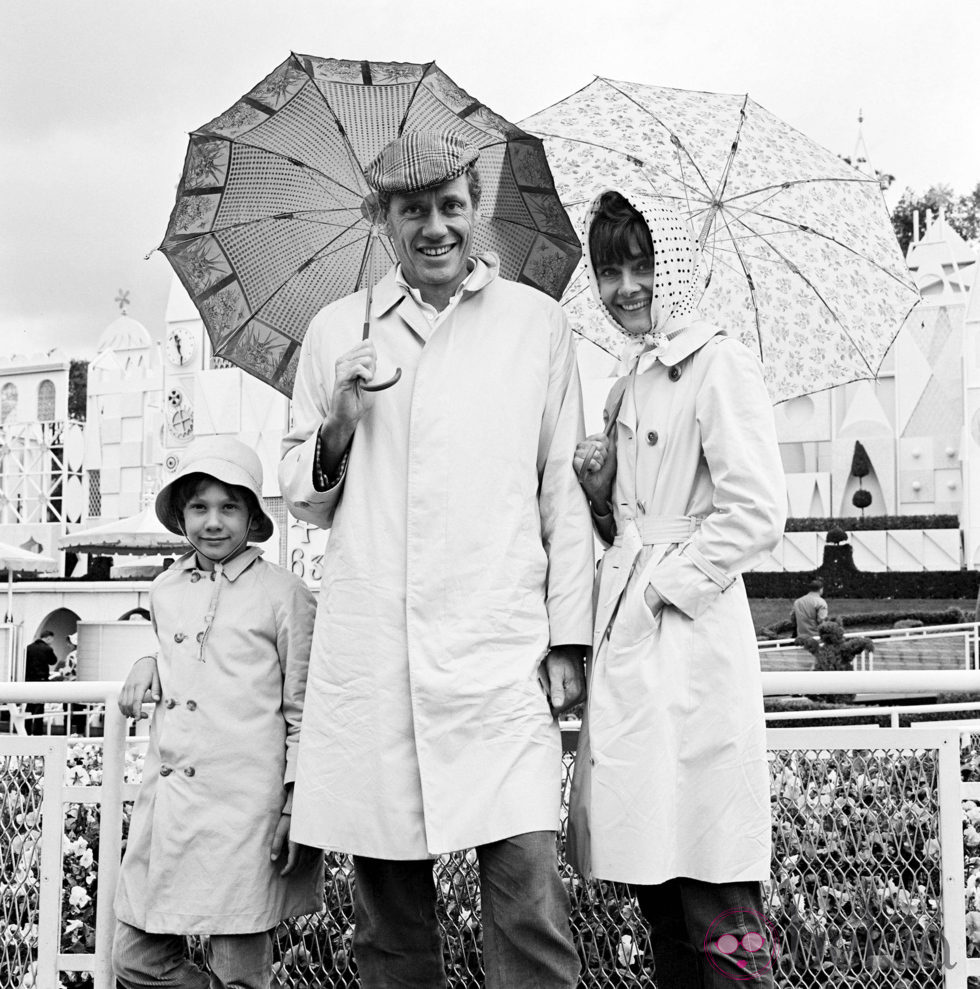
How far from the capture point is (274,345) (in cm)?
347

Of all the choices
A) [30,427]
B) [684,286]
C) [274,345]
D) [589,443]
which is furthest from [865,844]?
[30,427]

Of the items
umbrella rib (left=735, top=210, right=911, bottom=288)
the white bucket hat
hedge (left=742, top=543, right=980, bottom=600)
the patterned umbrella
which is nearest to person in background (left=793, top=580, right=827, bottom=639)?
hedge (left=742, top=543, right=980, bottom=600)

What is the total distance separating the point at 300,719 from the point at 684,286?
1373mm

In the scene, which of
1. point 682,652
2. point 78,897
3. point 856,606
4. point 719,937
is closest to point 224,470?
point 682,652

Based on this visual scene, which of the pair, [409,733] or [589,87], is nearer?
[409,733]

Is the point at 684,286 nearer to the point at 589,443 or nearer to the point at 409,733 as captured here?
the point at 589,443

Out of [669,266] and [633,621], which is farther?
[669,266]

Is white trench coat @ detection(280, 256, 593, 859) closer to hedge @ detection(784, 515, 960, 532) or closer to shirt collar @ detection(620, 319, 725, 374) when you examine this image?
shirt collar @ detection(620, 319, 725, 374)

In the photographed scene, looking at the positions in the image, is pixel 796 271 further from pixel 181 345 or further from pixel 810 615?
pixel 181 345

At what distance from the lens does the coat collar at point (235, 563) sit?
3064 millimetres

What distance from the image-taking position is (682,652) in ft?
8.57

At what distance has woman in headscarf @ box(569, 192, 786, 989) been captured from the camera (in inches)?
101

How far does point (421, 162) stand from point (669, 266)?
0.61 meters

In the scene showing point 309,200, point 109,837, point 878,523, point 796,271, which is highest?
point 878,523
